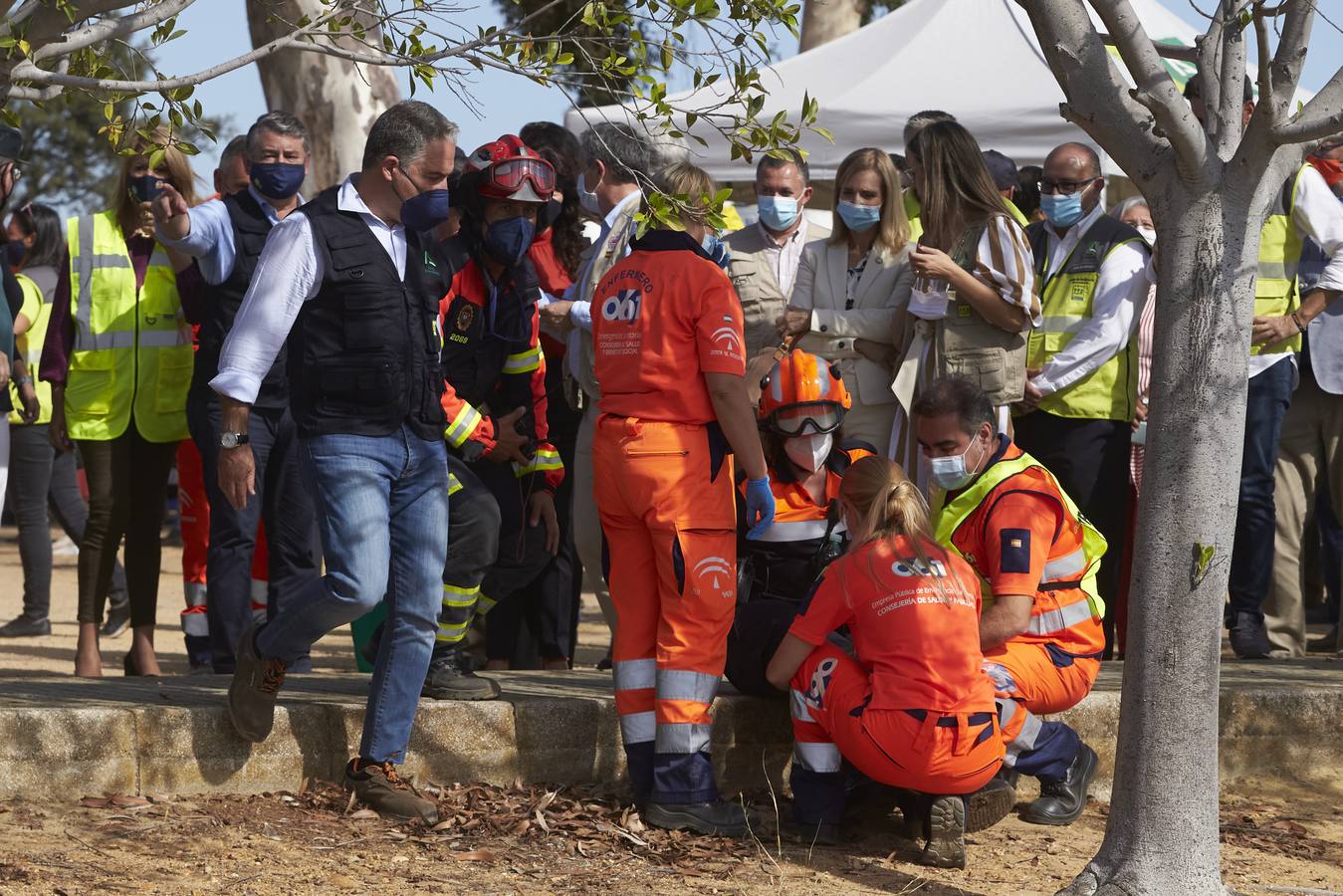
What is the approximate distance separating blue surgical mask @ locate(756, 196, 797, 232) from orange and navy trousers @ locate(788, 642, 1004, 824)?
7.57 ft

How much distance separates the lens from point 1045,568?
5.78 m

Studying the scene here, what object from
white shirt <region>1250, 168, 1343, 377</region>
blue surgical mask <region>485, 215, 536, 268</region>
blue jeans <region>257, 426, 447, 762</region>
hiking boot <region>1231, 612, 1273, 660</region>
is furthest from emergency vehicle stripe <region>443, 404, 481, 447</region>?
hiking boot <region>1231, 612, 1273, 660</region>

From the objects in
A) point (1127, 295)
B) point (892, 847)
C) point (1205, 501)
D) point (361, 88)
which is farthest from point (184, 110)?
point (361, 88)

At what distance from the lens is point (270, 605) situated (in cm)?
703

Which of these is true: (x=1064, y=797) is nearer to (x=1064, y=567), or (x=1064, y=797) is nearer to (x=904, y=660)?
(x=1064, y=567)

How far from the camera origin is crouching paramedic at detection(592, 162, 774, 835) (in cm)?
536

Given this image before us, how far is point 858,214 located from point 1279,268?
1.91 m

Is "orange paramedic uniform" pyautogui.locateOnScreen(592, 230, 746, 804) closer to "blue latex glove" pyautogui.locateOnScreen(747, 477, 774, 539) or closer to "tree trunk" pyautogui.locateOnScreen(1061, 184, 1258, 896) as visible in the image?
"blue latex glove" pyautogui.locateOnScreen(747, 477, 774, 539)

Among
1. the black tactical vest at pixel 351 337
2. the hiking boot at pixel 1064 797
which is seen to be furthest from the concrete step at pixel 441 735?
the black tactical vest at pixel 351 337

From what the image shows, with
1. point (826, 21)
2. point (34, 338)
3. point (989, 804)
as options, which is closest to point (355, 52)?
point (989, 804)

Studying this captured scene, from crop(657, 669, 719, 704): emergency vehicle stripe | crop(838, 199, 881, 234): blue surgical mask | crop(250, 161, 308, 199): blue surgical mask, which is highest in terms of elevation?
crop(250, 161, 308, 199): blue surgical mask

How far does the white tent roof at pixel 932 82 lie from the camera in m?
10.9

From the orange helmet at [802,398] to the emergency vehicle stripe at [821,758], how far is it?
3.60 ft

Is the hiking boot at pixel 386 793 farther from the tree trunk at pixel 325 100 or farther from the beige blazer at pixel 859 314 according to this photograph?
the tree trunk at pixel 325 100
